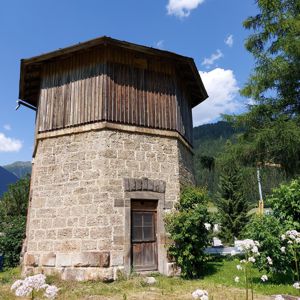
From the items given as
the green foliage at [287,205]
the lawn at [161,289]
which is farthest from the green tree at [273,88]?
the lawn at [161,289]

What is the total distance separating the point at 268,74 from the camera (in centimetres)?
1215

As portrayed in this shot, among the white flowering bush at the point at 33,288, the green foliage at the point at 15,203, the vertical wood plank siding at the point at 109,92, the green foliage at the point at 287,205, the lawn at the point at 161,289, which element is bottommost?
the lawn at the point at 161,289

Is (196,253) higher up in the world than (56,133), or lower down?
lower down

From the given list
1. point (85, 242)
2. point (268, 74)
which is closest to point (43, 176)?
point (85, 242)

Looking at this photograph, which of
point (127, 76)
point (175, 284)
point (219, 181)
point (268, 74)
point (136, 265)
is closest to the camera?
point (175, 284)

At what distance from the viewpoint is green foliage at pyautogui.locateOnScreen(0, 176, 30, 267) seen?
47.1 ft

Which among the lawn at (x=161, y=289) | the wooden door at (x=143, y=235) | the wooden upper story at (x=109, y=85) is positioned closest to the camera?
the lawn at (x=161, y=289)

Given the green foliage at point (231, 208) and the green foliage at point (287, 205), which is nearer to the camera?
the green foliage at point (287, 205)

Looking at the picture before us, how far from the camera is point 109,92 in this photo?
10625 millimetres

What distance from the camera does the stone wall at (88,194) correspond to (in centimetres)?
938

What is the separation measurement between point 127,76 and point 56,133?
306cm

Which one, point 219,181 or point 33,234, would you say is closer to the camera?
point 33,234

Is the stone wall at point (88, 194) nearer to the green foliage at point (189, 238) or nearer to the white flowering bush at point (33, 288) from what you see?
the green foliage at point (189, 238)

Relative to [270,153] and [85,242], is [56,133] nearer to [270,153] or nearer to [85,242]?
[85,242]
